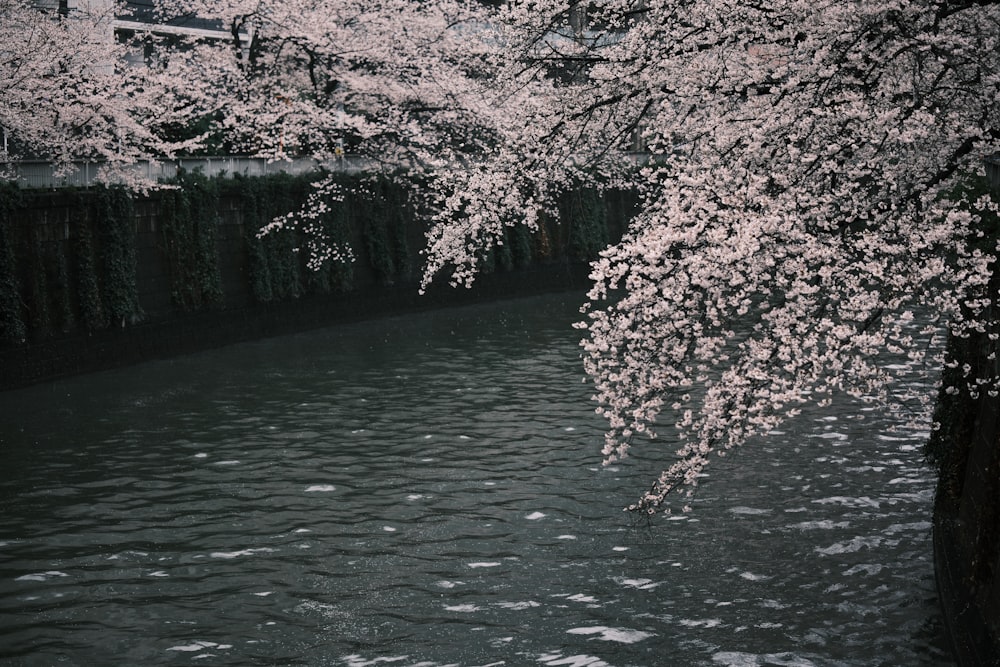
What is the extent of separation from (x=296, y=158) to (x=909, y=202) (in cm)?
2872

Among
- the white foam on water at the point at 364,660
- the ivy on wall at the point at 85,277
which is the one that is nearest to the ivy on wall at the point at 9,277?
the ivy on wall at the point at 85,277

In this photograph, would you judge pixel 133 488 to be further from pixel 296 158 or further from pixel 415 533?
pixel 296 158

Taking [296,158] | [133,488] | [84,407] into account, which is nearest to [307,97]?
[296,158]

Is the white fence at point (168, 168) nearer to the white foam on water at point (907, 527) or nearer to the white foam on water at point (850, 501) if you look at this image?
the white foam on water at point (850, 501)

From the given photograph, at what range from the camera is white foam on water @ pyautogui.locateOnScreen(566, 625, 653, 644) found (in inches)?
467

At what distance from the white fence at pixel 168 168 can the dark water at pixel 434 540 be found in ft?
21.9

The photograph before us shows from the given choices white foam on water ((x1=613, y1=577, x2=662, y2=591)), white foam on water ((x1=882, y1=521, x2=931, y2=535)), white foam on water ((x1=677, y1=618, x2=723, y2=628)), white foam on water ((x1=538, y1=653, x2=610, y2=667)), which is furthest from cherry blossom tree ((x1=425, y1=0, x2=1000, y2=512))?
white foam on water ((x1=882, y1=521, x2=931, y2=535))

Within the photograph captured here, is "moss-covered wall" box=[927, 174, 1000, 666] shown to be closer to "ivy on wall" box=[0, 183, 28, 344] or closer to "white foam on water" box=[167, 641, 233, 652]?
"white foam on water" box=[167, 641, 233, 652]

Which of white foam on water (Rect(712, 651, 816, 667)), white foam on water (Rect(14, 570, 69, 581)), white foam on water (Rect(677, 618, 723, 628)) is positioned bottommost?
white foam on water (Rect(712, 651, 816, 667))

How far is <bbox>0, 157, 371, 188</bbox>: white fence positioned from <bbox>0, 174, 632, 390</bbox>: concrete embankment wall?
35.6 inches

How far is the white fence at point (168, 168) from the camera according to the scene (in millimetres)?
29312

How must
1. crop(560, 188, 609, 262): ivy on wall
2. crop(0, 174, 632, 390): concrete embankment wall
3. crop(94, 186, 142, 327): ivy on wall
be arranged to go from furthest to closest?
crop(560, 188, 609, 262): ivy on wall
crop(94, 186, 142, 327): ivy on wall
crop(0, 174, 632, 390): concrete embankment wall

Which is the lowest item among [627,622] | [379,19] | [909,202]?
[627,622]

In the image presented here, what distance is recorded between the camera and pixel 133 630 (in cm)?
1241
